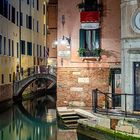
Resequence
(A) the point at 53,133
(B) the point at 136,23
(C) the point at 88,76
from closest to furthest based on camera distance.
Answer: (B) the point at 136,23 → (A) the point at 53,133 → (C) the point at 88,76

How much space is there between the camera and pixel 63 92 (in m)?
22.3

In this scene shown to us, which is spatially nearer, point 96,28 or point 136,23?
point 136,23

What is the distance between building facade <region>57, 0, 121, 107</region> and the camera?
21.7m

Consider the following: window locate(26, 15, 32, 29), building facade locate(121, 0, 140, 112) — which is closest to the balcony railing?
building facade locate(121, 0, 140, 112)

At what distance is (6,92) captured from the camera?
33.5 metres

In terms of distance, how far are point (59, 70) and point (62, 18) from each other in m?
2.55

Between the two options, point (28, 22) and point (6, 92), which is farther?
point (28, 22)

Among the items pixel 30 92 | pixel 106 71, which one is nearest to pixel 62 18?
pixel 106 71

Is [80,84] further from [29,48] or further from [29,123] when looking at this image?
[29,48]

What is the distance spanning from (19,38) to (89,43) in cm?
1727

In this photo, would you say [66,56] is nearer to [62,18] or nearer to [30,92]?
[62,18]

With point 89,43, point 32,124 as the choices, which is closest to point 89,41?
point 89,43

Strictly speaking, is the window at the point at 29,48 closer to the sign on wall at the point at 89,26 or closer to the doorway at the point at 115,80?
the sign on wall at the point at 89,26

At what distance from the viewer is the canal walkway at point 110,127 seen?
15539mm
